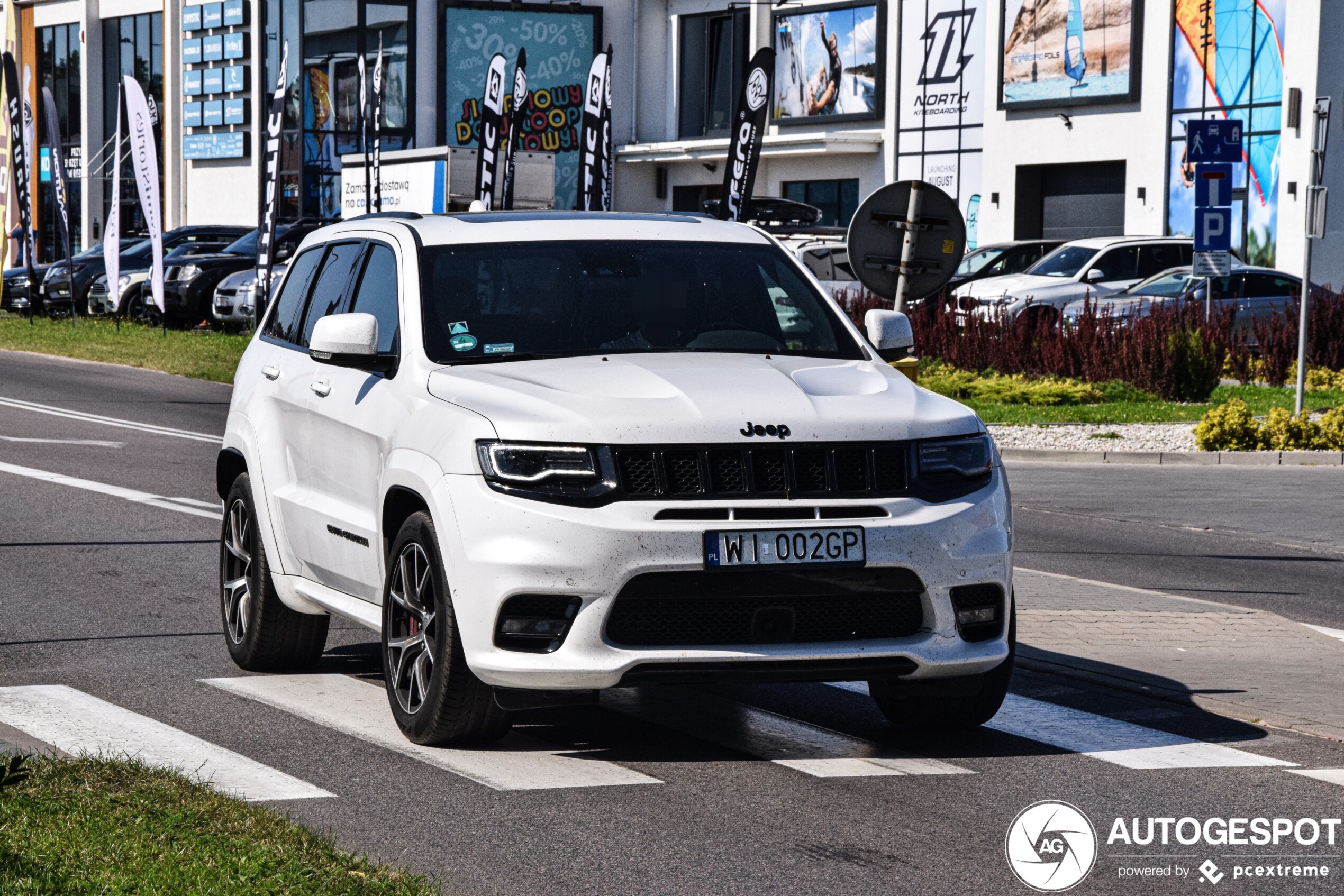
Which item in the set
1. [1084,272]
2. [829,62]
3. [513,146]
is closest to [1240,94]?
[1084,272]

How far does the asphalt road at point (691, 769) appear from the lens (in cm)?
508

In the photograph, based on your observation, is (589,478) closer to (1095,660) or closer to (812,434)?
(812,434)

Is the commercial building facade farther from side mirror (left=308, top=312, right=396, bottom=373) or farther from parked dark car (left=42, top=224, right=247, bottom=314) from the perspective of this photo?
side mirror (left=308, top=312, right=396, bottom=373)

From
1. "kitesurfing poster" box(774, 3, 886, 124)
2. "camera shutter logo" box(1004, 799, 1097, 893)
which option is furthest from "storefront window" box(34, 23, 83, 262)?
"camera shutter logo" box(1004, 799, 1097, 893)

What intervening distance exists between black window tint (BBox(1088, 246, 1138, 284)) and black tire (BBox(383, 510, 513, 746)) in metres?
23.2

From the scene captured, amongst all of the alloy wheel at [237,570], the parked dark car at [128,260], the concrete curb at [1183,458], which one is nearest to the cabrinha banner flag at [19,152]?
the parked dark car at [128,260]

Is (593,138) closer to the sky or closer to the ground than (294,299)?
closer to the sky

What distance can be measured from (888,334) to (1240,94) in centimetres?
3294

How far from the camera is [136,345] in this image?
103ft

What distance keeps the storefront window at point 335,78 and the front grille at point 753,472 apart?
2035 inches

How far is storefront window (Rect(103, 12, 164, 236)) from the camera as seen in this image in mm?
64750

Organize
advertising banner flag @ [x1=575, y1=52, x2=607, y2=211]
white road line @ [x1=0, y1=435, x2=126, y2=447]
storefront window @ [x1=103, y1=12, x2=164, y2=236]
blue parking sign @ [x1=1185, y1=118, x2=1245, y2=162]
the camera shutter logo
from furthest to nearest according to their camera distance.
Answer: storefront window @ [x1=103, y1=12, x2=164, y2=236] → advertising banner flag @ [x1=575, y1=52, x2=607, y2=211] → blue parking sign @ [x1=1185, y1=118, x2=1245, y2=162] → white road line @ [x1=0, y1=435, x2=126, y2=447] → the camera shutter logo

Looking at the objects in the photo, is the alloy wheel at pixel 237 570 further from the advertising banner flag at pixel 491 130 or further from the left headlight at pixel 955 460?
the advertising banner flag at pixel 491 130

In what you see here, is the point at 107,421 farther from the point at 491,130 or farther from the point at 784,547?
the point at 491,130
